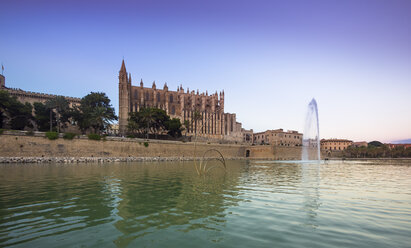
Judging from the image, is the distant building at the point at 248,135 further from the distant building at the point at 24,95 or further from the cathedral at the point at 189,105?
the distant building at the point at 24,95

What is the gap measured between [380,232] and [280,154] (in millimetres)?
70073

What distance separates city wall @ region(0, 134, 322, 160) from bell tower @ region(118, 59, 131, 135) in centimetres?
3061

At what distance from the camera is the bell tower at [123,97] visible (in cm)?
8506

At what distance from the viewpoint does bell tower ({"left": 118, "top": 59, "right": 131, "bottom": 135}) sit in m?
85.1

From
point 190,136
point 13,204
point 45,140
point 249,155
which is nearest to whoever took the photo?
point 13,204

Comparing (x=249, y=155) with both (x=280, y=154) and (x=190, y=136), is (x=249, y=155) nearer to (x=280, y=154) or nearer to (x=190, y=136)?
(x=280, y=154)

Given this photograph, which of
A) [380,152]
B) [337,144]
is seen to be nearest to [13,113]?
[380,152]

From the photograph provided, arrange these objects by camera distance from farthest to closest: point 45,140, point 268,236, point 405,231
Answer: point 45,140
point 405,231
point 268,236

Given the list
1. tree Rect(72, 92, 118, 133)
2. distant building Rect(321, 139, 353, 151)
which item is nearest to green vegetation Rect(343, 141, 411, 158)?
distant building Rect(321, 139, 353, 151)

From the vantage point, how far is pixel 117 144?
52.9m

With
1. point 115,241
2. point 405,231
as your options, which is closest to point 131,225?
point 115,241

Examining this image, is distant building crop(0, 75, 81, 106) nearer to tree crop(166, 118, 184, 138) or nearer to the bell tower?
the bell tower

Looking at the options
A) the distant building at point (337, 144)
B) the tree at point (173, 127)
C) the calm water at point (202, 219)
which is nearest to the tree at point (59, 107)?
the tree at point (173, 127)

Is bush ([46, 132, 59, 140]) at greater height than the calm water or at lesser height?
greater
